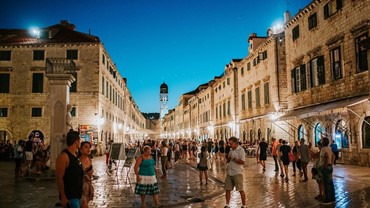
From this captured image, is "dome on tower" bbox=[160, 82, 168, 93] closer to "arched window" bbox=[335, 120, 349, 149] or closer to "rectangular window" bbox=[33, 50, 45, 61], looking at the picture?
"rectangular window" bbox=[33, 50, 45, 61]

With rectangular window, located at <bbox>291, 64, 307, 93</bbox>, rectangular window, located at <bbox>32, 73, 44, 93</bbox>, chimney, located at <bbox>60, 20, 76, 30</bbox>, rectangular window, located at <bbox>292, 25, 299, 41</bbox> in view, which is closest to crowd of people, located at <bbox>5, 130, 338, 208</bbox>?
rectangular window, located at <bbox>291, 64, 307, 93</bbox>

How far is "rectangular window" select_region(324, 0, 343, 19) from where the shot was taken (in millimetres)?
19984

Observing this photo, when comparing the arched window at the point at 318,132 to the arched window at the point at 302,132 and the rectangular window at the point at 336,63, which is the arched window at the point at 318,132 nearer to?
the arched window at the point at 302,132

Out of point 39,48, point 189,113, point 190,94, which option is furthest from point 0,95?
point 190,94

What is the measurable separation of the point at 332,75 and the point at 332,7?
4.02 metres

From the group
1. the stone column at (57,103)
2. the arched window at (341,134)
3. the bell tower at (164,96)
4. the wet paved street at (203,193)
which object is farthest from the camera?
the bell tower at (164,96)

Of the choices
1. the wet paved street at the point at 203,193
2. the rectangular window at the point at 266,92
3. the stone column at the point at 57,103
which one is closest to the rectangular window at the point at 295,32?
the rectangular window at the point at 266,92

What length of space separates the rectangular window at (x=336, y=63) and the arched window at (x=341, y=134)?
8.71ft

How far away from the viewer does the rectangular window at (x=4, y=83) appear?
34562 mm

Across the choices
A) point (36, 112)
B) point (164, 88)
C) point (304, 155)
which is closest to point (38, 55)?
point (36, 112)

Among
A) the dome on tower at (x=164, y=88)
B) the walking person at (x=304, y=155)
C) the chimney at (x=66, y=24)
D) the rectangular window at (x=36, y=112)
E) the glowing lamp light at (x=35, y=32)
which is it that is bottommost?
the walking person at (x=304, y=155)

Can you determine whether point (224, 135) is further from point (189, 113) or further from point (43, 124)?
point (189, 113)

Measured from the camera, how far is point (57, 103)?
49.3 ft

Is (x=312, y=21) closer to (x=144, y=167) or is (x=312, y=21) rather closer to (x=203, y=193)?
(x=203, y=193)
